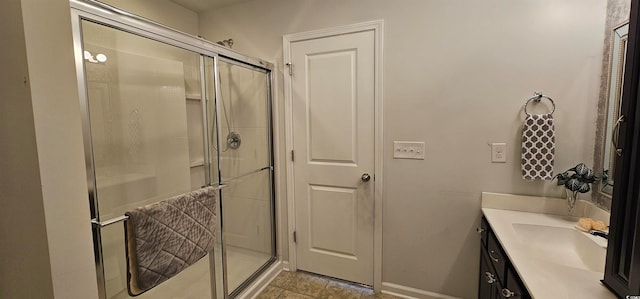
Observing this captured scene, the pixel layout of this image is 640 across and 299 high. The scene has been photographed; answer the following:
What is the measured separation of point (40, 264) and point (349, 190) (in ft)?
5.78

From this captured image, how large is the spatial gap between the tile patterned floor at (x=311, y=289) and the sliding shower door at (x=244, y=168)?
211mm

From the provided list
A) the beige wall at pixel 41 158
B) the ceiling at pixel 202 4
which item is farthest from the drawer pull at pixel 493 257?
the ceiling at pixel 202 4

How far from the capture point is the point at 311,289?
2217 mm

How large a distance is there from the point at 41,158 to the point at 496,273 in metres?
1.92

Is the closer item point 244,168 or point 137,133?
point 137,133

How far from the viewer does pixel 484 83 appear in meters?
1.74

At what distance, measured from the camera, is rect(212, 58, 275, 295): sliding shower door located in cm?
203

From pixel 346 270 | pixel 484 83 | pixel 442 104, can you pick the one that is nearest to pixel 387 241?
pixel 346 270

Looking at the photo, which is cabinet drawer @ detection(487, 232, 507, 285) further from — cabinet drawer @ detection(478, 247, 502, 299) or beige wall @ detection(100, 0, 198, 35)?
beige wall @ detection(100, 0, 198, 35)

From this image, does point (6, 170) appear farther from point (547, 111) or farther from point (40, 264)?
point (547, 111)

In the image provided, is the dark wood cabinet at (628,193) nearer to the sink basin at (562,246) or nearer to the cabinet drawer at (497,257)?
the sink basin at (562,246)

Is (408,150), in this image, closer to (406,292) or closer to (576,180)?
(576,180)

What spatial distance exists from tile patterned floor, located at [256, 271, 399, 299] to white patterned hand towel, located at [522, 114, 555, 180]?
134 cm

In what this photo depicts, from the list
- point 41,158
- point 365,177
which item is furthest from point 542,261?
point 41,158
